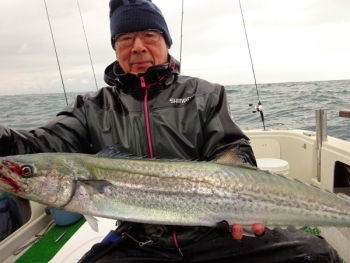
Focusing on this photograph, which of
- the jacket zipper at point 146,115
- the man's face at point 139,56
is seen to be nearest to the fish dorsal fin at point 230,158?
the jacket zipper at point 146,115

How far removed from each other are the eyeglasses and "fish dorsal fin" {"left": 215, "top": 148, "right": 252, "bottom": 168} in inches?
54.5

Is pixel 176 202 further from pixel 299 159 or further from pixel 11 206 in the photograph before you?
pixel 299 159

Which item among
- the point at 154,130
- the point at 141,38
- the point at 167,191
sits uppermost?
the point at 141,38

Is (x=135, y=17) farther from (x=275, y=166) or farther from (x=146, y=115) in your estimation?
(x=275, y=166)

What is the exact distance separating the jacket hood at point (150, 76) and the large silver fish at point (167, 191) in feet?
3.28

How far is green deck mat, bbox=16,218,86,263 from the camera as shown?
13.5 feet

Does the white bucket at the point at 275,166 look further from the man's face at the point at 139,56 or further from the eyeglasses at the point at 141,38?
the eyeglasses at the point at 141,38

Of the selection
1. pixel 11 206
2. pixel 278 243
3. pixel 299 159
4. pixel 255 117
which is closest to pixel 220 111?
pixel 278 243

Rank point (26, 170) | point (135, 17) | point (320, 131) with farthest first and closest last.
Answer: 1. point (320, 131)
2. point (135, 17)
3. point (26, 170)

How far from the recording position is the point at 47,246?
4418mm

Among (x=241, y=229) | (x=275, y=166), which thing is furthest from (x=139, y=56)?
(x=275, y=166)

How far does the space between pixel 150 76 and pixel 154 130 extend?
0.54 m

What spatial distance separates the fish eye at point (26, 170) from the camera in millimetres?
1892

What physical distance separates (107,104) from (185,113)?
2.47 ft
